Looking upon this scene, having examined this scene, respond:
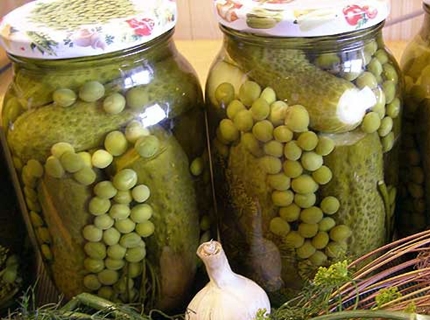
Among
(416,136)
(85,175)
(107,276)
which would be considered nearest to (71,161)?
(85,175)

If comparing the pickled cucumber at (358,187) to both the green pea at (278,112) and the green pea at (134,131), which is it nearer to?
the green pea at (278,112)

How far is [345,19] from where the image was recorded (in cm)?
49

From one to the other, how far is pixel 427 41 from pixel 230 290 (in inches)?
A: 11.3

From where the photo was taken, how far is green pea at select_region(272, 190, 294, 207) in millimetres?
550

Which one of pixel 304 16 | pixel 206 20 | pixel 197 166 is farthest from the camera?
pixel 206 20

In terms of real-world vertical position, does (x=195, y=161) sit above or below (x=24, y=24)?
below

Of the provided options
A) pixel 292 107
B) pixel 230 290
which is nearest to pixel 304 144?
pixel 292 107

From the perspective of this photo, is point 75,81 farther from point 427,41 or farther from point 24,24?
point 427,41

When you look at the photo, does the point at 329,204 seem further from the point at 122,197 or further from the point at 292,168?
the point at 122,197

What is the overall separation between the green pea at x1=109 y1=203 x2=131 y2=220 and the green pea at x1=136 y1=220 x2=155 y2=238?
21mm

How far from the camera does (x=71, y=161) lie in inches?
20.4

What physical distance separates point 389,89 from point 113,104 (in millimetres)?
231

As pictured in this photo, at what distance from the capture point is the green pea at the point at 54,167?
0.52 m

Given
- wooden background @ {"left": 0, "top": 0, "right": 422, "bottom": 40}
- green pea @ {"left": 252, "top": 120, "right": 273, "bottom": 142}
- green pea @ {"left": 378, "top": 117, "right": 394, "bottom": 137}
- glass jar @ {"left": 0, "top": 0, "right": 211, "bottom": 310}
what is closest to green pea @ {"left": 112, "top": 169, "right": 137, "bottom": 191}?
glass jar @ {"left": 0, "top": 0, "right": 211, "bottom": 310}
